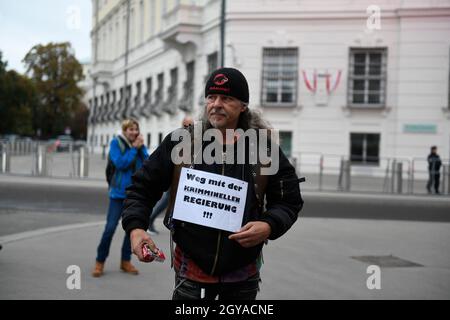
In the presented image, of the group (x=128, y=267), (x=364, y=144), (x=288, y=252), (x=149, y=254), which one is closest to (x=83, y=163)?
(x=364, y=144)

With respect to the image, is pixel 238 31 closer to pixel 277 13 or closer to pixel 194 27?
pixel 277 13

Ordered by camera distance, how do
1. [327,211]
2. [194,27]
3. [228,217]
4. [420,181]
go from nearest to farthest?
[228,217]
[327,211]
[420,181]
[194,27]

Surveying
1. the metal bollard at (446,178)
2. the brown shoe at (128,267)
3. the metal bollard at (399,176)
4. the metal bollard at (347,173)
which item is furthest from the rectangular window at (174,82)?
the brown shoe at (128,267)

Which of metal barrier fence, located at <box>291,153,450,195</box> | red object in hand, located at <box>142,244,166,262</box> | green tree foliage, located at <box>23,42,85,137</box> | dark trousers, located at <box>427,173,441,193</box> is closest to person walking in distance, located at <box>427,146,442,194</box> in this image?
dark trousers, located at <box>427,173,441,193</box>

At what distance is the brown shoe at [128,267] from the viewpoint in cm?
683

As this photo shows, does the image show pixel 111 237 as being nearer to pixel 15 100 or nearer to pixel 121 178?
pixel 121 178

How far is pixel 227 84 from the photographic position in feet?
A: 10.4

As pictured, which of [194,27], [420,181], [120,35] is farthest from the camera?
[120,35]

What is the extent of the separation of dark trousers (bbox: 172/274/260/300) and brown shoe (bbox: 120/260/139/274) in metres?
3.73

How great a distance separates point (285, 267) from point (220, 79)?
4.50 m

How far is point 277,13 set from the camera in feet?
86.9
